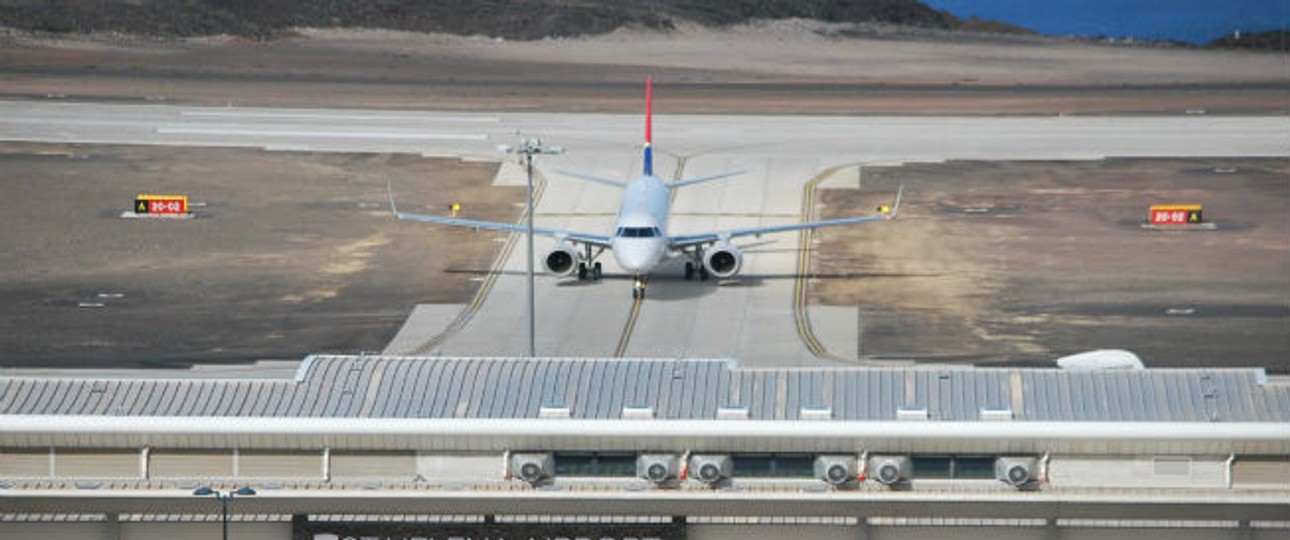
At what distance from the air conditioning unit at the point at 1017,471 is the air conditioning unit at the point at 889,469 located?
184cm

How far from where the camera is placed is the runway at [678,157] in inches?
4166

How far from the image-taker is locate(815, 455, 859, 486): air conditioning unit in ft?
169

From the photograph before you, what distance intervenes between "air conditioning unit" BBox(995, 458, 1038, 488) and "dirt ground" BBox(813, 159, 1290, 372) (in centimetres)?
4655

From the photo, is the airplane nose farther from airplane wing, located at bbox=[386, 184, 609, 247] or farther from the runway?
airplane wing, located at bbox=[386, 184, 609, 247]

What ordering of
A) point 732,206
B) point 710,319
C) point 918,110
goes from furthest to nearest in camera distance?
1. point 918,110
2. point 732,206
3. point 710,319

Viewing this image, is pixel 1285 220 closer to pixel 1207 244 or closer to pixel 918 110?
pixel 1207 244

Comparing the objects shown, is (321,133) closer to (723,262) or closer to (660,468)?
(723,262)

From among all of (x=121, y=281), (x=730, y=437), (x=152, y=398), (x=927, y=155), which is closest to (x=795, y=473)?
(x=730, y=437)

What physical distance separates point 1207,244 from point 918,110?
59.2 m

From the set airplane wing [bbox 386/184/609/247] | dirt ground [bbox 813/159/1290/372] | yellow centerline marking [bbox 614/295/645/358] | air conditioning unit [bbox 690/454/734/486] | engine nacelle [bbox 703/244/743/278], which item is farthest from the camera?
airplane wing [bbox 386/184/609/247]

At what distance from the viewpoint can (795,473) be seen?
172 feet

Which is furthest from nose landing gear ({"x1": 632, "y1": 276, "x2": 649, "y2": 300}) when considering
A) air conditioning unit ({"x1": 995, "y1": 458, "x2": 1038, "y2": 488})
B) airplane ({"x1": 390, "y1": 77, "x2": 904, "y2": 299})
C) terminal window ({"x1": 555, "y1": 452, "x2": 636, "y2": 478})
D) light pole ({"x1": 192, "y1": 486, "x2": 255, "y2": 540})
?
light pole ({"x1": 192, "y1": 486, "x2": 255, "y2": 540})

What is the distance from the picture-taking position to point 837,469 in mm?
51750

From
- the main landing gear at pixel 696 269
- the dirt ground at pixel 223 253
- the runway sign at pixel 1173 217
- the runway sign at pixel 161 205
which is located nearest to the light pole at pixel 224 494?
the dirt ground at pixel 223 253
